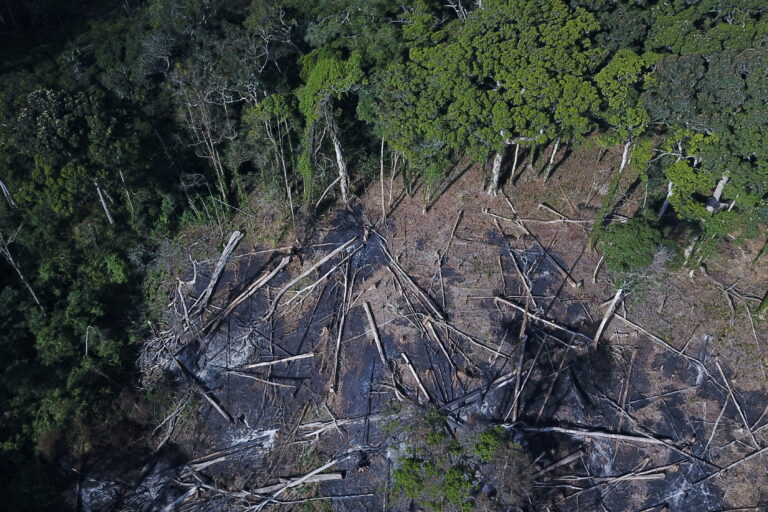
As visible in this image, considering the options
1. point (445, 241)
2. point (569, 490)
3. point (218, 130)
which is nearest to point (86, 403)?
point (218, 130)

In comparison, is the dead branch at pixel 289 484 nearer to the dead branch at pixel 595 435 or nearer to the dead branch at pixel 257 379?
the dead branch at pixel 257 379

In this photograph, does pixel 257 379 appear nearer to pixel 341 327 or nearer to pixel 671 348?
pixel 341 327

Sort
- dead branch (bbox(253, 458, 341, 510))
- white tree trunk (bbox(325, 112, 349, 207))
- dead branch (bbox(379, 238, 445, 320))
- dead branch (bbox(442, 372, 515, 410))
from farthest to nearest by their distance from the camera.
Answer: white tree trunk (bbox(325, 112, 349, 207)) < dead branch (bbox(379, 238, 445, 320)) < dead branch (bbox(442, 372, 515, 410)) < dead branch (bbox(253, 458, 341, 510))

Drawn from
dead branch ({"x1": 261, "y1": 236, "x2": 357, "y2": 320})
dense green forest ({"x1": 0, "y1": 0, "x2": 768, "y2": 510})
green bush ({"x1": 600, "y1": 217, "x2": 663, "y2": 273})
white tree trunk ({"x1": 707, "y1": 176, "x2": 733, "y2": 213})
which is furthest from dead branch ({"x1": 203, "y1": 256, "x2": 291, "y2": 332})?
white tree trunk ({"x1": 707, "y1": 176, "x2": 733, "y2": 213})

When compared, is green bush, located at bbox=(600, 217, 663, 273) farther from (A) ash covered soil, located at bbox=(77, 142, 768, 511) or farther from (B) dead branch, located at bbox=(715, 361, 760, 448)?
(B) dead branch, located at bbox=(715, 361, 760, 448)

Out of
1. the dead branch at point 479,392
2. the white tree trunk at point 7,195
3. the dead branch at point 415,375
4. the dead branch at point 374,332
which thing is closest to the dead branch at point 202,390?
the dead branch at point 374,332

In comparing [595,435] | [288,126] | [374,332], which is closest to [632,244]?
[595,435]

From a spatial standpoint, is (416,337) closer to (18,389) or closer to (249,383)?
(249,383)
